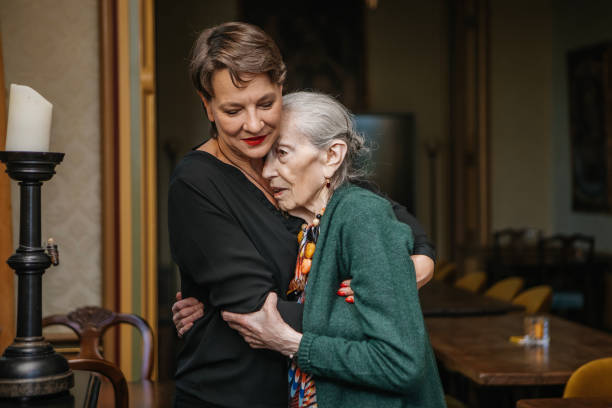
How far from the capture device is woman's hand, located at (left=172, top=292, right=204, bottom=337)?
1.84 meters

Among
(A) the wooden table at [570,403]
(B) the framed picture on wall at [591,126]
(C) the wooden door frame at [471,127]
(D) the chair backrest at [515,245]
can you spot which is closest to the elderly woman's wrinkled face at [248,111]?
(A) the wooden table at [570,403]

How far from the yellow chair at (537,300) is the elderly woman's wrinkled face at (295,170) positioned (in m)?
3.46

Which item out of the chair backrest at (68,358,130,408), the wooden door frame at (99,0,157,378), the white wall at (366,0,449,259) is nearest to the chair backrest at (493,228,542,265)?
the white wall at (366,0,449,259)

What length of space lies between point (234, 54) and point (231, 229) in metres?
0.40

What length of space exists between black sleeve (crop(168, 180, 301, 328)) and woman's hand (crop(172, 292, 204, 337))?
0.13 meters

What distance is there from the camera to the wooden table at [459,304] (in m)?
4.64

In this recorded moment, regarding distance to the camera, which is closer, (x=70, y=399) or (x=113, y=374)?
(x=70, y=399)

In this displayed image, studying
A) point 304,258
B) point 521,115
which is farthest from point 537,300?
point 521,115

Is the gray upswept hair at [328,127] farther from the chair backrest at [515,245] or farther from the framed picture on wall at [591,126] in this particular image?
the framed picture on wall at [591,126]

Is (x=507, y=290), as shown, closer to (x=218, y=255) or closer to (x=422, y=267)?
(x=422, y=267)

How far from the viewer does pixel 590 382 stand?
2750 millimetres

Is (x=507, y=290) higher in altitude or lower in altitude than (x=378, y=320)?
lower

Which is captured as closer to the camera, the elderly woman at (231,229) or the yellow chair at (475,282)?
the elderly woman at (231,229)

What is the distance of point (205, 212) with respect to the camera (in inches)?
67.1
